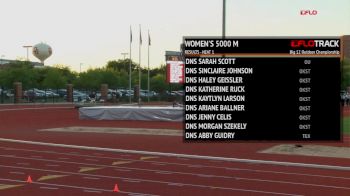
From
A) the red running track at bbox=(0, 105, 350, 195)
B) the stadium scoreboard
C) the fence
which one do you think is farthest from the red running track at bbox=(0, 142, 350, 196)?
the fence

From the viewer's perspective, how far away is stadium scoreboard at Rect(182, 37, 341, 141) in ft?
26.2

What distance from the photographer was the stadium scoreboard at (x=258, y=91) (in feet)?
26.2

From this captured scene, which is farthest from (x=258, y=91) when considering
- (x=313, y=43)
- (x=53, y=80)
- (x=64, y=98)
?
(x=53, y=80)

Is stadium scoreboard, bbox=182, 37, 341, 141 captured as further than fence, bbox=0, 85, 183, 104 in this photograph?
No

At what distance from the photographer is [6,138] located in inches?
880

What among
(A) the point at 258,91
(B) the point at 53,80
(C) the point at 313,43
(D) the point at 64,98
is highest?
(B) the point at 53,80

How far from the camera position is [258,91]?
8148 millimetres

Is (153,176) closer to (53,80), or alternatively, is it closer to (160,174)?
(160,174)

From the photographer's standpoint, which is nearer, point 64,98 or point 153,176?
point 153,176

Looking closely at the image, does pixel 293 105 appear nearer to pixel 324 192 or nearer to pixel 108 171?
pixel 324 192

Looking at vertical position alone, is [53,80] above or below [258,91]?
above

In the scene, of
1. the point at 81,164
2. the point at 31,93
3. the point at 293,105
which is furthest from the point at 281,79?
the point at 31,93

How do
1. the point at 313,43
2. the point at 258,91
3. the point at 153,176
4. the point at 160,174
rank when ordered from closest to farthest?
the point at 313,43, the point at 258,91, the point at 153,176, the point at 160,174

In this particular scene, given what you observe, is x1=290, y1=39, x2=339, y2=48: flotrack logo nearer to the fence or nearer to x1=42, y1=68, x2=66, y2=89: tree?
the fence
